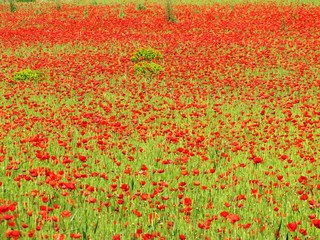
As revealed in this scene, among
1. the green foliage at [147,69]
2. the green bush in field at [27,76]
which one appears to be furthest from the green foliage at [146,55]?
the green bush in field at [27,76]

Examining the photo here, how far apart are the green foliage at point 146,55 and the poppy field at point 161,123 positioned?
85mm

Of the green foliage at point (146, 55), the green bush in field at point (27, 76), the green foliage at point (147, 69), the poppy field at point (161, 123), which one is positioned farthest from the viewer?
the green foliage at point (146, 55)

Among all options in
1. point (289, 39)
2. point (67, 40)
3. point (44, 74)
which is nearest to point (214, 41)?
point (289, 39)

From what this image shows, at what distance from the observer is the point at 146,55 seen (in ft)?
60.3

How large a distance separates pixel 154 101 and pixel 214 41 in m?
9.63

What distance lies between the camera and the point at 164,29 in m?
25.5

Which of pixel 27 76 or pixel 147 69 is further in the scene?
pixel 147 69

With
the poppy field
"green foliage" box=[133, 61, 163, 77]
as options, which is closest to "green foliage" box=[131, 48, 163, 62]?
the poppy field

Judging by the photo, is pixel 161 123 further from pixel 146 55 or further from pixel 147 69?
pixel 146 55

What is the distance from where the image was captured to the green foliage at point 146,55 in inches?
722

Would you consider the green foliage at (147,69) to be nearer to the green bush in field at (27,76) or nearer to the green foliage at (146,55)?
the green foliage at (146,55)

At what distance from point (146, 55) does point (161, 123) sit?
8.65 m

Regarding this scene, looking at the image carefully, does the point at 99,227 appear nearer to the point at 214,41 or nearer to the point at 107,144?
the point at 107,144

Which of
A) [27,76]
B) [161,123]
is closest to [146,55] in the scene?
[27,76]
